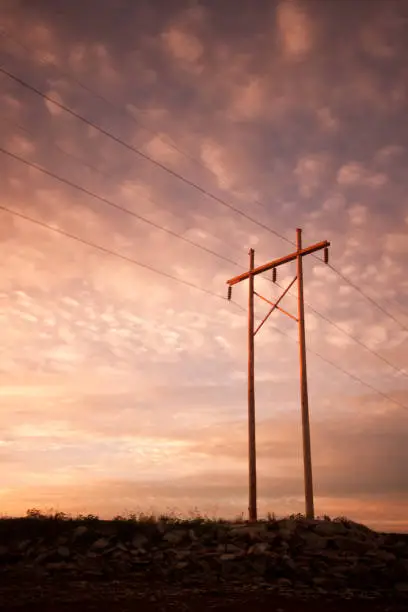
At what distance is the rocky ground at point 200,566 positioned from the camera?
12.9 metres

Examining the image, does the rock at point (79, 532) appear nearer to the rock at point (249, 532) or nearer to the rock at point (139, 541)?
the rock at point (139, 541)

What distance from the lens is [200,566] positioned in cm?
1587

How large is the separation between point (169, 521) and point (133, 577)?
554cm

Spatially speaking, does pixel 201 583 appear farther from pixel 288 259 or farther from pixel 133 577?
pixel 288 259

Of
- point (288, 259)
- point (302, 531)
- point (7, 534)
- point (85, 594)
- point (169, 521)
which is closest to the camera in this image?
point (85, 594)

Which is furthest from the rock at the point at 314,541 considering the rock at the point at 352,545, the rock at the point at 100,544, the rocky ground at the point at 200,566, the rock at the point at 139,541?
the rock at the point at 100,544

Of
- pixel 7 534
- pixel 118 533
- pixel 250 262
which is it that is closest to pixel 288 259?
pixel 250 262

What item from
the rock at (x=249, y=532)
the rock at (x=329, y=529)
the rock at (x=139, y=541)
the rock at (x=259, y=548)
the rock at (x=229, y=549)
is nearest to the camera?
the rock at (x=259, y=548)

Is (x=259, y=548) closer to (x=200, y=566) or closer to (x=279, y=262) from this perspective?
(x=200, y=566)

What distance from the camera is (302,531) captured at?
61.2 ft

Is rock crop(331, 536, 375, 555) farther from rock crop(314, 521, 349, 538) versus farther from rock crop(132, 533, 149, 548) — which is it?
rock crop(132, 533, 149, 548)

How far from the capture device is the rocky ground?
12.9 meters

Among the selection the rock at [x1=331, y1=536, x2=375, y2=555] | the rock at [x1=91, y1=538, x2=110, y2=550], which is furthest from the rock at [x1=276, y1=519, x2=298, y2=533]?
the rock at [x1=91, y1=538, x2=110, y2=550]

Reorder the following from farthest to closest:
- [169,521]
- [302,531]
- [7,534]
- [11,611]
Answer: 1. [169,521]
2. [302,531]
3. [7,534]
4. [11,611]
